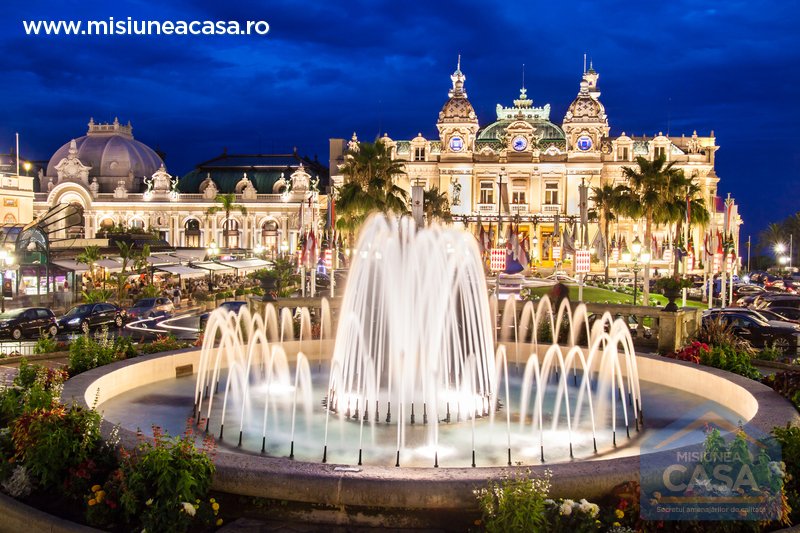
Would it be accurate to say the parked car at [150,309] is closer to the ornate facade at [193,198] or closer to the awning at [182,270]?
the awning at [182,270]

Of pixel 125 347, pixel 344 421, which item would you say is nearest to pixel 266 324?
pixel 125 347

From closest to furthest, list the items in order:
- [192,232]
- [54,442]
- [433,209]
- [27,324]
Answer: [54,442] → [27,324] → [433,209] → [192,232]

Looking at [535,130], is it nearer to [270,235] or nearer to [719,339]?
[270,235]

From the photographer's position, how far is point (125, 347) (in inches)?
699

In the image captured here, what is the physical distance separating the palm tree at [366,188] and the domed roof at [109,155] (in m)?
70.9

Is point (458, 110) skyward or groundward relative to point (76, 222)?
skyward

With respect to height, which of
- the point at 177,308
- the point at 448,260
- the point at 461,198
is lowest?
the point at 177,308

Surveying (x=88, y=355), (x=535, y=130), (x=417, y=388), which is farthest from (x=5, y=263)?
(x=535, y=130)

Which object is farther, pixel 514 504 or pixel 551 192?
pixel 551 192

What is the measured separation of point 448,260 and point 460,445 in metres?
5.36

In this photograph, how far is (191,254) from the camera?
6688 cm

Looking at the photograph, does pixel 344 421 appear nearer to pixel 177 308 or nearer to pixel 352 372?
pixel 352 372

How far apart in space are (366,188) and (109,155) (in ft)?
246

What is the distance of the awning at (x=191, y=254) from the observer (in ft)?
206
